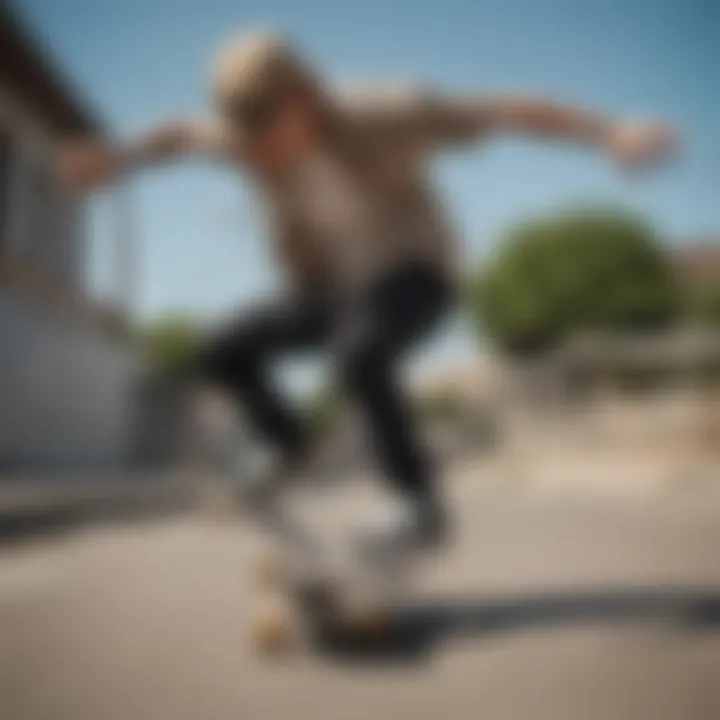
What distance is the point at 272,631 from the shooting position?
3.53ft

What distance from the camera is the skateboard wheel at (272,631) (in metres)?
1.07

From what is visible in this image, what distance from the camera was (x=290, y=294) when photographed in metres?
1.11

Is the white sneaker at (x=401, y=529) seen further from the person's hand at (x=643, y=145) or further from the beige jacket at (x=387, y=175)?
the person's hand at (x=643, y=145)

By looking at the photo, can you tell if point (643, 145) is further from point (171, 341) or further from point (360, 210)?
point (171, 341)

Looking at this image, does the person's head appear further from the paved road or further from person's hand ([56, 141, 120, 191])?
the paved road

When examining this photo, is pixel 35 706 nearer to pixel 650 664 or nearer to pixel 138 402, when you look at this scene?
pixel 138 402

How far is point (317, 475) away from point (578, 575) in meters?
0.65

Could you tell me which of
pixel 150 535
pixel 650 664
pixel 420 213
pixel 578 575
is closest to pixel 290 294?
pixel 420 213

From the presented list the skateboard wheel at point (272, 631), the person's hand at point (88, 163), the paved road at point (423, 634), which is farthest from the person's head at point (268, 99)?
the skateboard wheel at point (272, 631)

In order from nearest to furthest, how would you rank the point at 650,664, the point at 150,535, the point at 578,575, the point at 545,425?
1. the point at 650,664
2. the point at 545,425
3. the point at 578,575
4. the point at 150,535

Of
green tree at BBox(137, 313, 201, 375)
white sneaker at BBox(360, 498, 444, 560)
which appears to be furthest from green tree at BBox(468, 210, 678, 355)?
green tree at BBox(137, 313, 201, 375)

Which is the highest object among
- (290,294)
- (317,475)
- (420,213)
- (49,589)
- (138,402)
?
(420,213)

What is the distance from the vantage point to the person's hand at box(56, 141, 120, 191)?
1.10 meters

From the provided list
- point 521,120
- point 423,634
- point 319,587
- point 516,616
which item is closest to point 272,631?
point 319,587
